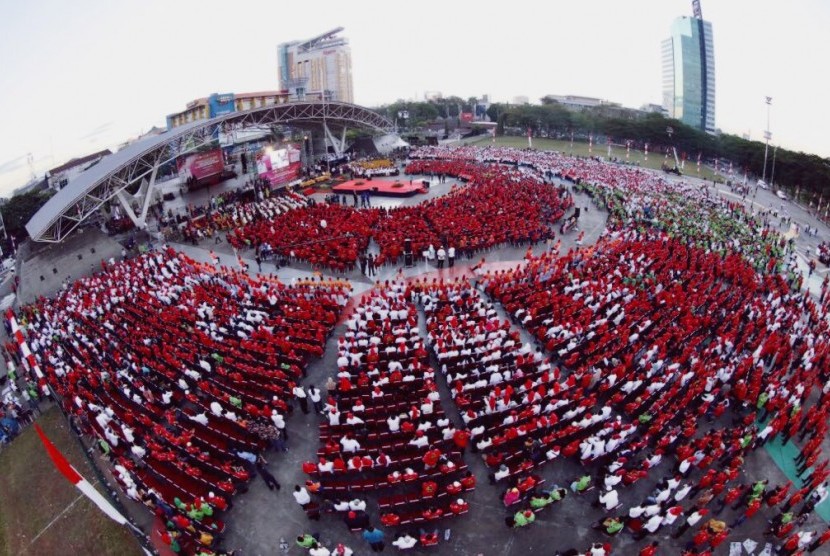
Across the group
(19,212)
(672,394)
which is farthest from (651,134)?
(19,212)

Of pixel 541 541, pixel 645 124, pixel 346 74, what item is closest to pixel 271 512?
pixel 541 541

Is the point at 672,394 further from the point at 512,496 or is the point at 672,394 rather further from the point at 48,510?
the point at 48,510

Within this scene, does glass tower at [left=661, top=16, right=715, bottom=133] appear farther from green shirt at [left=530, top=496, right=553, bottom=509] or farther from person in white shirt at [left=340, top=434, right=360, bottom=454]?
person in white shirt at [left=340, top=434, right=360, bottom=454]

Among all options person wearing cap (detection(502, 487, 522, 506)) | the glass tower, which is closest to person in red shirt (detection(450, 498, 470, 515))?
person wearing cap (detection(502, 487, 522, 506))

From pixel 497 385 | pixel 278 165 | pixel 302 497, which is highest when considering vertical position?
pixel 278 165

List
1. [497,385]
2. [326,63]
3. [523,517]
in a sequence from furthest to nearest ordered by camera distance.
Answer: [326,63], [497,385], [523,517]

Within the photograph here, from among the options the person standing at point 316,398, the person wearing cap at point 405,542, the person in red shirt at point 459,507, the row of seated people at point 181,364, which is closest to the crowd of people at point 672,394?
the person in red shirt at point 459,507

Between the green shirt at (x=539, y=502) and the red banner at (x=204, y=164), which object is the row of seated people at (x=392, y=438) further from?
the red banner at (x=204, y=164)

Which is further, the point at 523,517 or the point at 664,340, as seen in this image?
the point at 664,340
